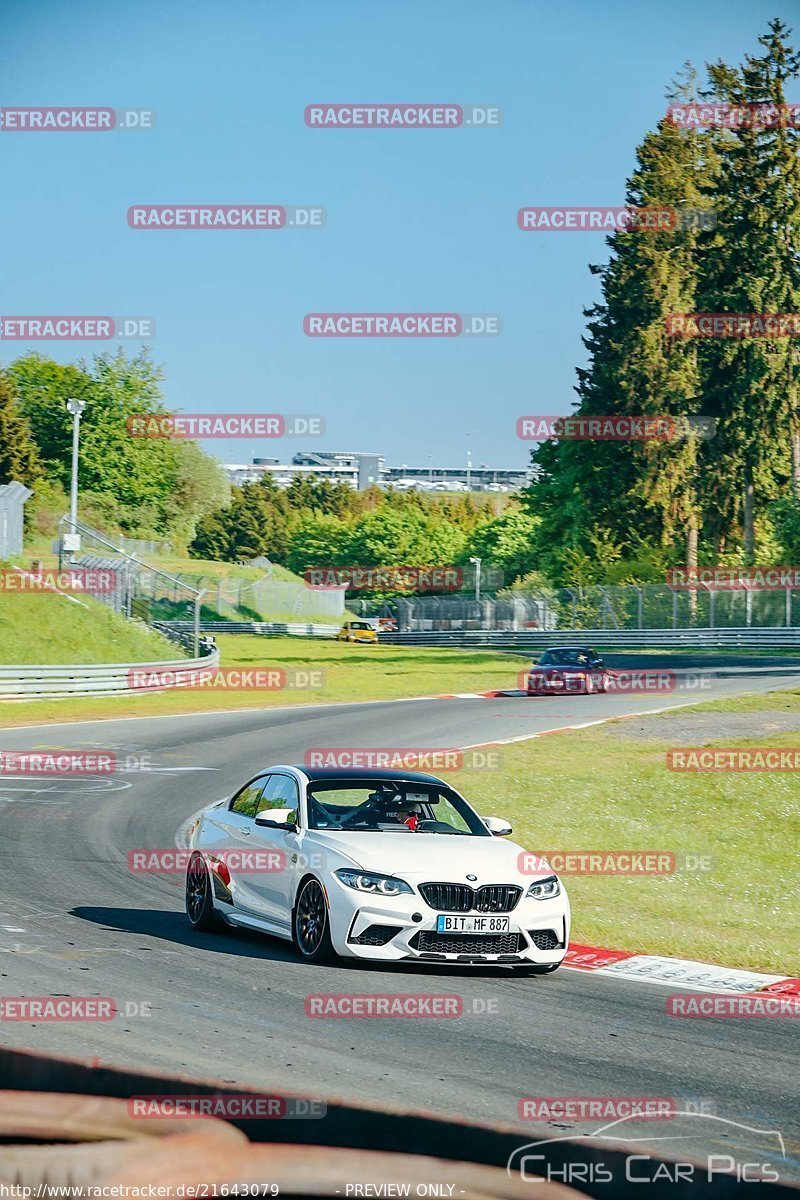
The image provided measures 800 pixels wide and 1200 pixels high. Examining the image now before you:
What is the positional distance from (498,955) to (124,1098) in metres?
5.45

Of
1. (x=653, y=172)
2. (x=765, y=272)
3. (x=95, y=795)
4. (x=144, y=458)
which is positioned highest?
(x=653, y=172)

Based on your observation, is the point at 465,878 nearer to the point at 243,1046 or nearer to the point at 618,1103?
the point at 243,1046

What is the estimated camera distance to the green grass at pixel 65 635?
4669 cm

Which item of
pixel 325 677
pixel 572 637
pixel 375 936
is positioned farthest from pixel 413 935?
pixel 572 637

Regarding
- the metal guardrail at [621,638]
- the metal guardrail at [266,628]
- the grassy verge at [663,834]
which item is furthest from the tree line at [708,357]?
the grassy verge at [663,834]

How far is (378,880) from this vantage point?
10586mm

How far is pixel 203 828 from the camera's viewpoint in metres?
12.9

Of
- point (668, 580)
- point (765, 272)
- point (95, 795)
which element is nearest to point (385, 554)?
point (668, 580)

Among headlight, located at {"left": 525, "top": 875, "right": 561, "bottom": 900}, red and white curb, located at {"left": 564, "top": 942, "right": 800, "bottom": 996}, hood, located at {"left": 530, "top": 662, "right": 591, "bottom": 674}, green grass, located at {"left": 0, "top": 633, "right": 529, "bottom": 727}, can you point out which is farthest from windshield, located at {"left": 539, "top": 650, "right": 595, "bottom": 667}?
headlight, located at {"left": 525, "top": 875, "right": 561, "bottom": 900}

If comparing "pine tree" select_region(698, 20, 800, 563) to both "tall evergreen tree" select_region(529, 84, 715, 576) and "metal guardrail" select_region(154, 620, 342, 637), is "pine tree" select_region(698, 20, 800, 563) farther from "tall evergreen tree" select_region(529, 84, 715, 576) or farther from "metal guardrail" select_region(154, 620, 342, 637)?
"metal guardrail" select_region(154, 620, 342, 637)

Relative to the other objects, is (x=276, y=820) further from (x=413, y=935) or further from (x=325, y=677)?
(x=325, y=677)

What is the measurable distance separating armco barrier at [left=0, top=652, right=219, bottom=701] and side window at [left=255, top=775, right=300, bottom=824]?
28208 mm

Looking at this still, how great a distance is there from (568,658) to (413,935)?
36.0 m

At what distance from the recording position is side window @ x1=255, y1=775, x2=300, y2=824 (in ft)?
38.3
